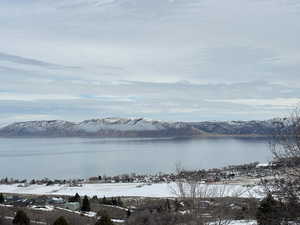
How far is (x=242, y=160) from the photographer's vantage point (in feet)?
230

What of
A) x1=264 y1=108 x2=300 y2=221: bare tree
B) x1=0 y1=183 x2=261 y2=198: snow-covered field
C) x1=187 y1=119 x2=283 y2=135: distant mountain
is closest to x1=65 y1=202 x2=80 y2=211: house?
x1=0 y1=183 x2=261 y2=198: snow-covered field

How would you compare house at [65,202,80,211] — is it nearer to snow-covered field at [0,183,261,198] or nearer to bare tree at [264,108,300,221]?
snow-covered field at [0,183,261,198]

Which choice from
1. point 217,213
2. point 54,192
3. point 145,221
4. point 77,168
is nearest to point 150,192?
point 54,192

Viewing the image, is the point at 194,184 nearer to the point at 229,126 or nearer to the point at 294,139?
the point at 294,139

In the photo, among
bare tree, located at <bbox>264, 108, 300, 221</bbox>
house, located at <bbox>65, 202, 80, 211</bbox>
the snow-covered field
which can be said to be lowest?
the snow-covered field

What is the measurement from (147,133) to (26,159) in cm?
11299

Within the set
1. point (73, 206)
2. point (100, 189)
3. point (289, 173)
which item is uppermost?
point (289, 173)

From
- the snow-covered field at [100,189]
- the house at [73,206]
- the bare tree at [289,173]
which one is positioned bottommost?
the snow-covered field at [100,189]

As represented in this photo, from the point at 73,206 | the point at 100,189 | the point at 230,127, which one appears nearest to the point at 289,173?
the point at 73,206

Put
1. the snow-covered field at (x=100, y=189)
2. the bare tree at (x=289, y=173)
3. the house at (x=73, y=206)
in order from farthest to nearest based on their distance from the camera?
the snow-covered field at (x=100, y=189)
the house at (x=73, y=206)
the bare tree at (x=289, y=173)

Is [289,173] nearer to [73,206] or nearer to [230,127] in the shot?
[73,206]

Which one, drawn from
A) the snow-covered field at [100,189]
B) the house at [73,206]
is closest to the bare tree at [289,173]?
the house at [73,206]

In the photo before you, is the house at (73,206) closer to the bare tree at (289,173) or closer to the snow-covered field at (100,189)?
the snow-covered field at (100,189)

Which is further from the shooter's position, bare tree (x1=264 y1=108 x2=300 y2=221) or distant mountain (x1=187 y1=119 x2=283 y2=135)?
distant mountain (x1=187 y1=119 x2=283 y2=135)
